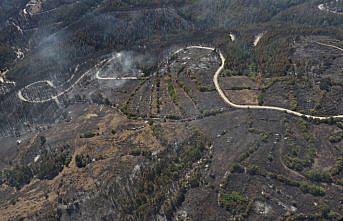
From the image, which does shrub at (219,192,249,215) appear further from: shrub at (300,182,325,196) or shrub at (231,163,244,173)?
shrub at (300,182,325,196)

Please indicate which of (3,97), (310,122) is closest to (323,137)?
(310,122)

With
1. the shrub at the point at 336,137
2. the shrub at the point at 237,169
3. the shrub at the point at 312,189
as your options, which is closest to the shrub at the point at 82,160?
the shrub at the point at 237,169

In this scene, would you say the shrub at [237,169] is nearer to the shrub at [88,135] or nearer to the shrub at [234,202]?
the shrub at [234,202]

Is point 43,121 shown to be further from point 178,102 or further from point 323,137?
point 323,137

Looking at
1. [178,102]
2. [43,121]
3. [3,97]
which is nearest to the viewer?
[178,102]

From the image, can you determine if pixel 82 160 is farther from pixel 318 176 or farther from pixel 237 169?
pixel 318 176

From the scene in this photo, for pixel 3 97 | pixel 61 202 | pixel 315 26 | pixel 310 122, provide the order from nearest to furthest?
pixel 61 202, pixel 310 122, pixel 3 97, pixel 315 26

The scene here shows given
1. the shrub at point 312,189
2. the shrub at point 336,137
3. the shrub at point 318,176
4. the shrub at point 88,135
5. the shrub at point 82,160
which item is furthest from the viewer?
the shrub at point 88,135

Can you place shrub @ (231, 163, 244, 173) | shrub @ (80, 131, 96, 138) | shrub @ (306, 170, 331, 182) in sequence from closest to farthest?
shrub @ (306, 170, 331, 182) → shrub @ (231, 163, 244, 173) → shrub @ (80, 131, 96, 138)

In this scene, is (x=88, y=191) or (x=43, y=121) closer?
(x=88, y=191)

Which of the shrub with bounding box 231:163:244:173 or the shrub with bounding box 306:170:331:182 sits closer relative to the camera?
the shrub with bounding box 306:170:331:182

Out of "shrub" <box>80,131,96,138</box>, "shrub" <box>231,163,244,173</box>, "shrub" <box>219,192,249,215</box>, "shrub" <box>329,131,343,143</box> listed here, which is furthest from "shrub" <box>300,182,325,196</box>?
"shrub" <box>80,131,96,138</box>
